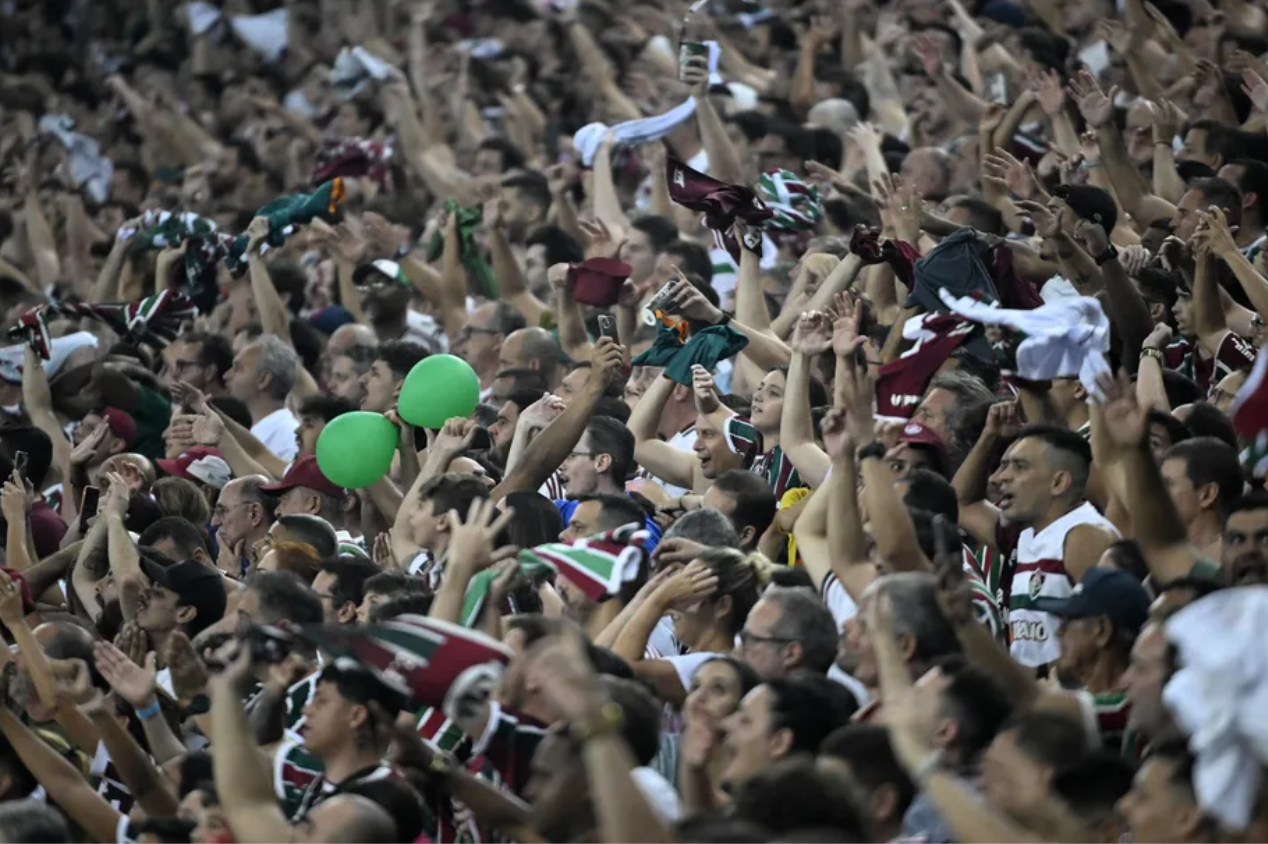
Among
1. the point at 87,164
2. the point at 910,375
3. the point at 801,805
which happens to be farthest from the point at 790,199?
the point at 87,164

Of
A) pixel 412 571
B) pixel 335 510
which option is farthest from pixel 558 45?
pixel 412 571

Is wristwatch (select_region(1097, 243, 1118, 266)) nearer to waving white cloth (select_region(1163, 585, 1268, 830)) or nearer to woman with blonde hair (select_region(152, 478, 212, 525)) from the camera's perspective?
waving white cloth (select_region(1163, 585, 1268, 830))

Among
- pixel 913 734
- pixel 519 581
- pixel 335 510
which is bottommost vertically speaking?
pixel 335 510

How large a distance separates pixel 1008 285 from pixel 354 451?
256cm

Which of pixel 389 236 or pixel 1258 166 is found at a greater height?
pixel 1258 166

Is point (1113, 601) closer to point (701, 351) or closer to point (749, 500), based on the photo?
point (749, 500)

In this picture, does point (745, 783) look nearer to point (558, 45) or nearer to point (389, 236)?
point (389, 236)

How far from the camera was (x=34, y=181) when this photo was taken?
14797 mm

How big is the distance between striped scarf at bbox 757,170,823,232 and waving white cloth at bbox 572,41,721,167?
134cm

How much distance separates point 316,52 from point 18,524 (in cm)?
1039

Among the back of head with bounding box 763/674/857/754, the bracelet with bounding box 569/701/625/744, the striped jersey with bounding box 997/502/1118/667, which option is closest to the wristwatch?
the striped jersey with bounding box 997/502/1118/667

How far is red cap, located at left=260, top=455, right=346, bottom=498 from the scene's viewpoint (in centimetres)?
886

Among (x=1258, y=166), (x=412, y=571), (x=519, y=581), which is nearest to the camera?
(x=519, y=581)

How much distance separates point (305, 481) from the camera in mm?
8859
